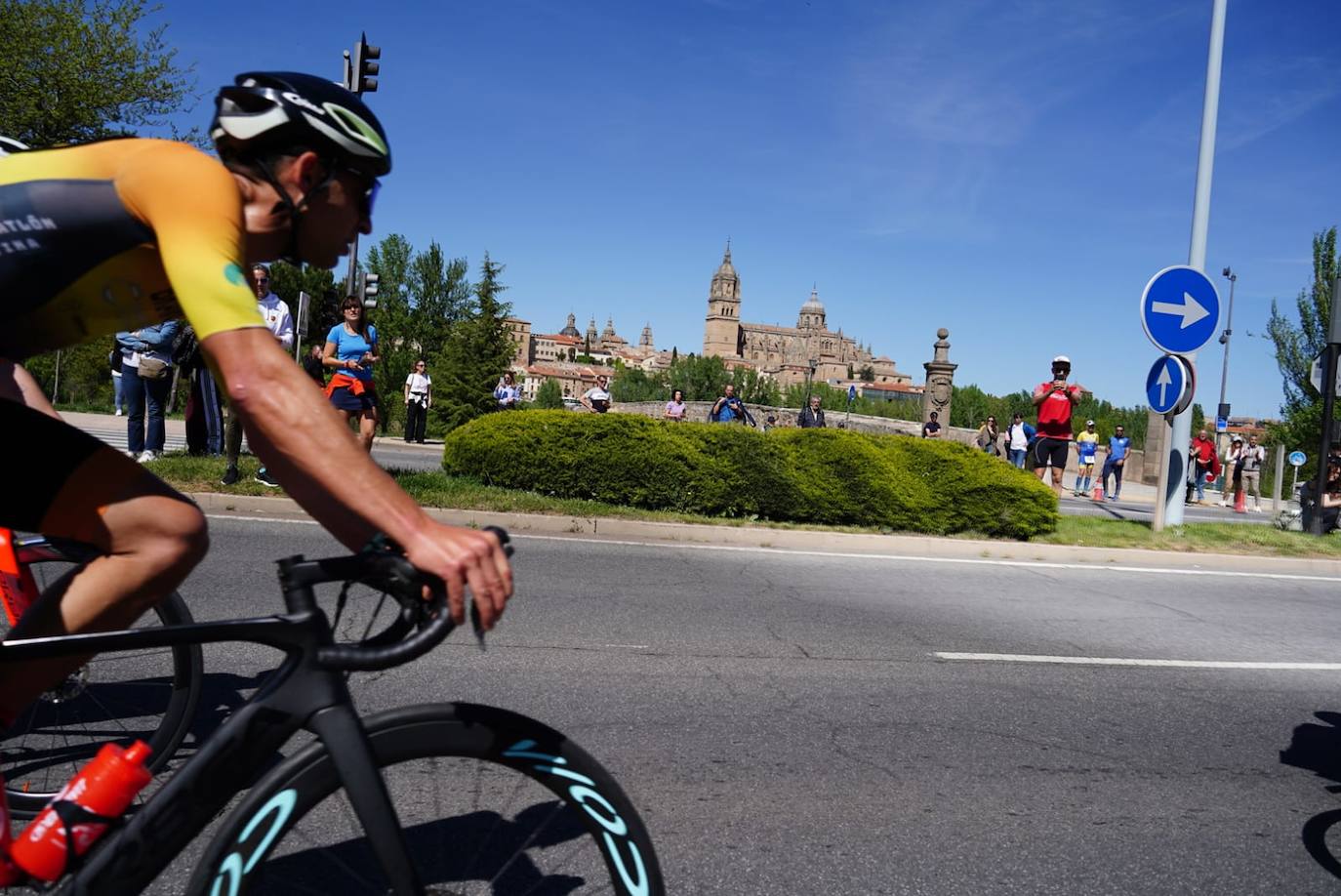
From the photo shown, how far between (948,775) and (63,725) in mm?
3173

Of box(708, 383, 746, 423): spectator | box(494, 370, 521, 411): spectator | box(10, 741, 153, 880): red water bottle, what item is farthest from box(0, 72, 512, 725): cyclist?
box(494, 370, 521, 411): spectator

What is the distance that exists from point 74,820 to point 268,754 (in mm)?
357

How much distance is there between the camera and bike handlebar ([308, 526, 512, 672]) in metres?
1.66

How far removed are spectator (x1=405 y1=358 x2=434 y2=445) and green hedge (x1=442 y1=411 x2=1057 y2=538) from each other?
1080 cm

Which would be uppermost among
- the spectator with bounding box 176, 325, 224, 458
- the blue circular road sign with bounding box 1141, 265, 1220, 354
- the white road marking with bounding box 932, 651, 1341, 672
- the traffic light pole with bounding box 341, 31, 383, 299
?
the traffic light pole with bounding box 341, 31, 383, 299

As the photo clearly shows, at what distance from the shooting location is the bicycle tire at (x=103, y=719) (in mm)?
3047

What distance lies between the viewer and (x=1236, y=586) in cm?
973

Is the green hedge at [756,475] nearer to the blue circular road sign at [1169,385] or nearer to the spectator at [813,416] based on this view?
the blue circular road sign at [1169,385]

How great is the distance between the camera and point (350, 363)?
10.5m

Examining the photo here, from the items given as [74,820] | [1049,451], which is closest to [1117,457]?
[1049,451]

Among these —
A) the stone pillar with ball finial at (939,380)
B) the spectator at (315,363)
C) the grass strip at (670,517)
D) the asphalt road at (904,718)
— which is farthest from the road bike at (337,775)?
the stone pillar with ball finial at (939,380)

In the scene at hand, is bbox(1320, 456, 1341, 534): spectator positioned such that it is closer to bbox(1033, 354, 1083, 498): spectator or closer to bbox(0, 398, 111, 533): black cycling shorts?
bbox(1033, 354, 1083, 498): spectator

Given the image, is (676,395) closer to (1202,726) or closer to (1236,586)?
(1236,586)

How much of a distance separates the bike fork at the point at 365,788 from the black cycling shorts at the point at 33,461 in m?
0.71
